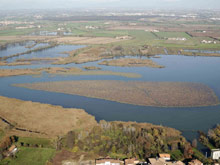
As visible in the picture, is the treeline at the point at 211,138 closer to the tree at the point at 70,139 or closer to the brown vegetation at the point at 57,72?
the tree at the point at 70,139

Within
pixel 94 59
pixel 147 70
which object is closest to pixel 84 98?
pixel 147 70

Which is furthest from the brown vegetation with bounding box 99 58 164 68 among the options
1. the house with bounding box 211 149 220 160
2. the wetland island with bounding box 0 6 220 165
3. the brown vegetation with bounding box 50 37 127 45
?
the house with bounding box 211 149 220 160

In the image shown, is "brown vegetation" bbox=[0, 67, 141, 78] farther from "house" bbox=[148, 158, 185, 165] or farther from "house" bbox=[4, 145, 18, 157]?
"house" bbox=[148, 158, 185, 165]

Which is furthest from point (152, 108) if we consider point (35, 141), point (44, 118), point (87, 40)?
point (87, 40)

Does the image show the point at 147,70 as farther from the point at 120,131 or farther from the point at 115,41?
the point at 115,41

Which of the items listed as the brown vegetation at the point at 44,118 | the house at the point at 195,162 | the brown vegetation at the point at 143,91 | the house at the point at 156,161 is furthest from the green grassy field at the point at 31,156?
the brown vegetation at the point at 143,91

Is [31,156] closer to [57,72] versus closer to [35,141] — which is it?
[35,141]

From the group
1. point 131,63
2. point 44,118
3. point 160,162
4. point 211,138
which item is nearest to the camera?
point 160,162
